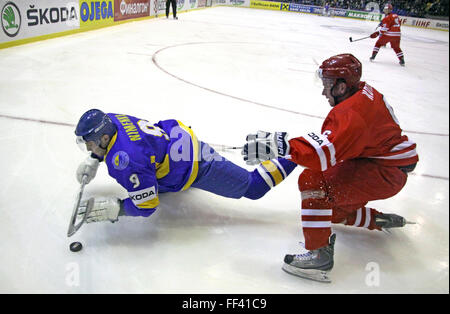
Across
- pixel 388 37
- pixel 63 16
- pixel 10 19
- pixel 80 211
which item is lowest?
pixel 80 211

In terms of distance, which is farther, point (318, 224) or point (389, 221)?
point (389, 221)

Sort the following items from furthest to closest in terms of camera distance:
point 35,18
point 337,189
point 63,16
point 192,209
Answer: point 63,16 < point 35,18 < point 192,209 < point 337,189

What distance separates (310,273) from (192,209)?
0.72 meters

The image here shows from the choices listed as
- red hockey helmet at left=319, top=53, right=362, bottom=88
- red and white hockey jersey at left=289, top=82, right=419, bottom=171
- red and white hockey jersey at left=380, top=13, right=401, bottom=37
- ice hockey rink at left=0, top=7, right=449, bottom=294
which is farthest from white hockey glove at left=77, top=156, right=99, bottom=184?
red and white hockey jersey at left=380, top=13, right=401, bottom=37

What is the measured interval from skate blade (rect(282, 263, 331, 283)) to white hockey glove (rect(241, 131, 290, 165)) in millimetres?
506

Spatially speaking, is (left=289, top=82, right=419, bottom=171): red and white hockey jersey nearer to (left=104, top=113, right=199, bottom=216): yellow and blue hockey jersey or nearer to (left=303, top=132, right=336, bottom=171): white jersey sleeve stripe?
(left=303, top=132, right=336, bottom=171): white jersey sleeve stripe

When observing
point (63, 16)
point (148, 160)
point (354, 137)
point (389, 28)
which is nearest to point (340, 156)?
point (354, 137)

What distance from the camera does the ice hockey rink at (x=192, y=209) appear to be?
111 centimetres

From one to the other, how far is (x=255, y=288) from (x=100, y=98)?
273 cm

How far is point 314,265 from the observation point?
4.53 feet

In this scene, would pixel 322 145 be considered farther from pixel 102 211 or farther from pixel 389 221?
pixel 102 211

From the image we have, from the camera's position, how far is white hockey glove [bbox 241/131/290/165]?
1.27 m
